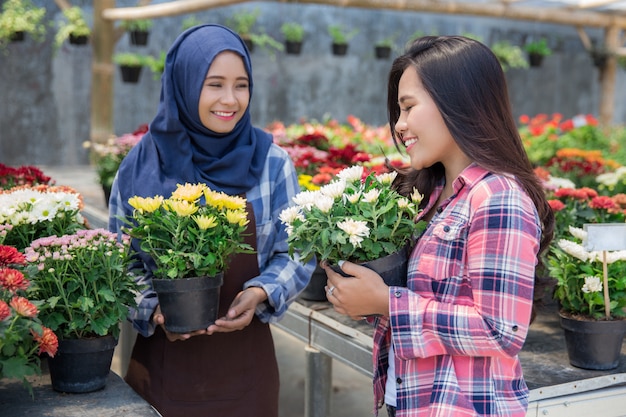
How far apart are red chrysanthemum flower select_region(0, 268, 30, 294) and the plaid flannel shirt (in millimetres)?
508

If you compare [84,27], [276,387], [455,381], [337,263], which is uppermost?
[84,27]

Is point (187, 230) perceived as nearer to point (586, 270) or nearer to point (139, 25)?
point (586, 270)

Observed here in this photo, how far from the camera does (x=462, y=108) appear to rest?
1341 millimetres

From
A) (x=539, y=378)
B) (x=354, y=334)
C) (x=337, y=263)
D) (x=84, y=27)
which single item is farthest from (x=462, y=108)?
(x=84, y=27)

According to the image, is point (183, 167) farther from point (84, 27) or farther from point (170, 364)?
point (84, 27)

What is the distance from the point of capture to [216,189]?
6.21 ft

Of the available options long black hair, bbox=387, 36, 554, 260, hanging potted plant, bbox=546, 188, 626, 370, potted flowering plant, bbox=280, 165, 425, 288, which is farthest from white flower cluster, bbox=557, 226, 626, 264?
potted flowering plant, bbox=280, 165, 425, 288

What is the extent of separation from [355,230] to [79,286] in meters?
0.61

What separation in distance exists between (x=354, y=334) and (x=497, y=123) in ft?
3.57

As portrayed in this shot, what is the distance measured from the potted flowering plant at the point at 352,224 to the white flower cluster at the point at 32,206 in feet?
2.44

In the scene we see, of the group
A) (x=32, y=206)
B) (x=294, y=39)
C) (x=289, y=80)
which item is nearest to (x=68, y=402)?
(x=32, y=206)

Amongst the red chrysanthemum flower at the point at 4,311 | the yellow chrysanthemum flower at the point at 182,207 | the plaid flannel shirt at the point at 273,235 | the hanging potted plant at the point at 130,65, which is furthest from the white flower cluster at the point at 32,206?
the hanging potted plant at the point at 130,65

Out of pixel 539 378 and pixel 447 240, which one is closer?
pixel 447 240

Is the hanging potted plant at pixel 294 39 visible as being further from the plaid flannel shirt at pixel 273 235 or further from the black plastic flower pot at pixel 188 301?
the black plastic flower pot at pixel 188 301
